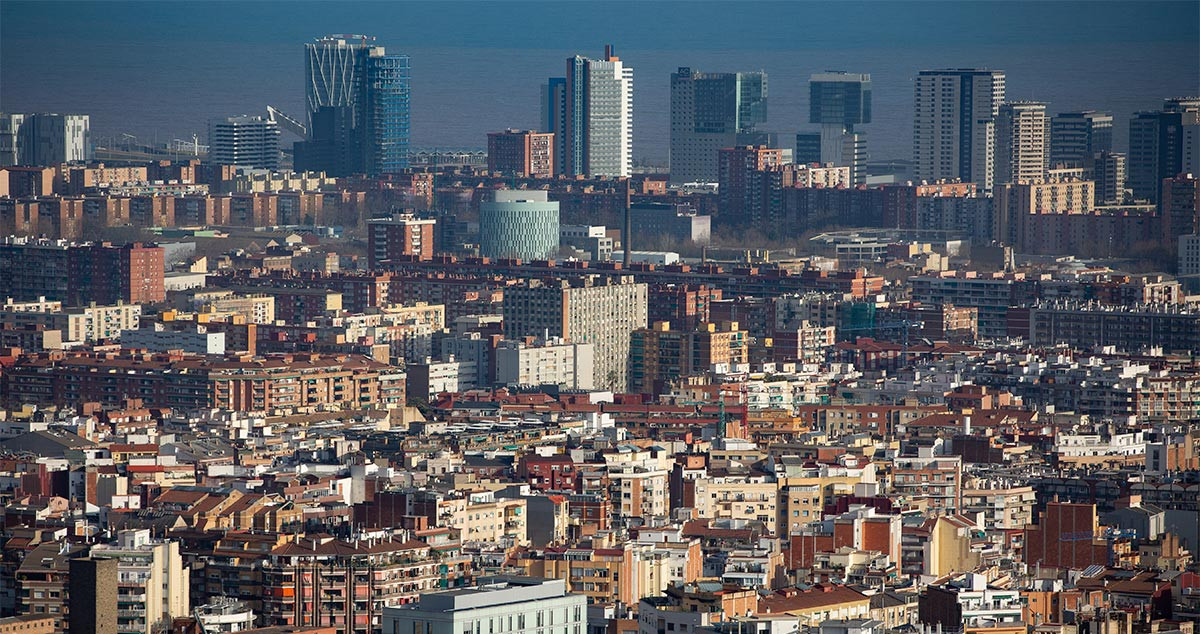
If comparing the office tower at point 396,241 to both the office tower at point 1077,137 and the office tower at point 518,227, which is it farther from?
the office tower at point 1077,137

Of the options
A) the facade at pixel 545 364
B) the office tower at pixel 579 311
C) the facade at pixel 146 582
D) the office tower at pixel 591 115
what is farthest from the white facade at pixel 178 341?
the office tower at pixel 591 115

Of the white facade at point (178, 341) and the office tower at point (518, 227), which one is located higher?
the office tower at point (518, 227)

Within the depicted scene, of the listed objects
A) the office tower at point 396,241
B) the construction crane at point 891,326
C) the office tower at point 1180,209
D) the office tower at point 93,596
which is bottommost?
the office tower at point 93,596

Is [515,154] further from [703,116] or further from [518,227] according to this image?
[518,227]

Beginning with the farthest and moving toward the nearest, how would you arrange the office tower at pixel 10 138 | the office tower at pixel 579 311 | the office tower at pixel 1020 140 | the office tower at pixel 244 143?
the office tower at pixel 244 143, the office tower at pixel 1020 140, the office tower at pixel 10 138, the office tower at pixel 579 311

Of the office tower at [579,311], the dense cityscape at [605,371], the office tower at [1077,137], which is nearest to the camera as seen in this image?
the dense cityscape at [605,371]

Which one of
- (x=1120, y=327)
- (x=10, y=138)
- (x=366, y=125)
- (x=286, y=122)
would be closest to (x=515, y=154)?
(x=366, y=125)

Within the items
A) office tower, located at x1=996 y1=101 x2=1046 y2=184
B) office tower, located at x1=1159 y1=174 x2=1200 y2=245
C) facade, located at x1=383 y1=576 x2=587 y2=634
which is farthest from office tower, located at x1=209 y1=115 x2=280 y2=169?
facade, located at x1=383 y1=576 x2=587 y2=634
